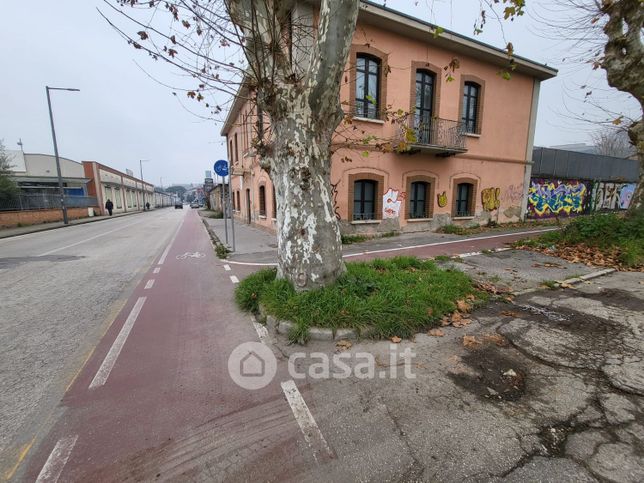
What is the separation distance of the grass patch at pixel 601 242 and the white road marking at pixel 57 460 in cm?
962

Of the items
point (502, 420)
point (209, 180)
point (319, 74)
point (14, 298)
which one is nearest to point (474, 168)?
point (319, 74)

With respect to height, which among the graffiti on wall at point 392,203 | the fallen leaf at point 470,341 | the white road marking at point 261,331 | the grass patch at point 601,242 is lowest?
the white road marking at point 261,331

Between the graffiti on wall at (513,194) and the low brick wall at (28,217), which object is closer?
the graffiti on wall at (513,194)

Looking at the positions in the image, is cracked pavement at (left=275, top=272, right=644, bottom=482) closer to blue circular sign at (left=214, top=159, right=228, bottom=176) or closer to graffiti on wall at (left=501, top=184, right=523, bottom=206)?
blue circular sign at (left=214, top=159, right=228, bottom=176)

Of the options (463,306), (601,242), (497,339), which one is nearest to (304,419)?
(497,339)

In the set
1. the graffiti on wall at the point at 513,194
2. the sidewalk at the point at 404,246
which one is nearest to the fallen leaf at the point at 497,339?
the sidewalk at the point at 404,246

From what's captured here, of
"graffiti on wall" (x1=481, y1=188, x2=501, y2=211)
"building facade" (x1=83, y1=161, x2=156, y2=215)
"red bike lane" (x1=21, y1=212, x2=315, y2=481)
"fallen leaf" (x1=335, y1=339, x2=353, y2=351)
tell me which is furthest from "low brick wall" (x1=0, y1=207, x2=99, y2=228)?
"graffiti on wall" (x1=481, y1=188, x2=501, y2=211)

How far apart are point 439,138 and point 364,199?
420 centimetres

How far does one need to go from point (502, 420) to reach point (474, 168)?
1364 cm

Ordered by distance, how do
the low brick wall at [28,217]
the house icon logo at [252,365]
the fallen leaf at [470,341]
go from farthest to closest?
the low brick wall at [28,217] → the fallen leaf at [470,341] → the house icon logo at [252,365]

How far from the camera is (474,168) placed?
13.6 meters

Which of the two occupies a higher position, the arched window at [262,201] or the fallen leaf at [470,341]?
the arched window at [262,201]

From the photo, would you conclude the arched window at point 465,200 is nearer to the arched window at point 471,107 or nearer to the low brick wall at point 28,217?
the arched window at point 471,107

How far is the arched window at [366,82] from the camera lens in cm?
1053
